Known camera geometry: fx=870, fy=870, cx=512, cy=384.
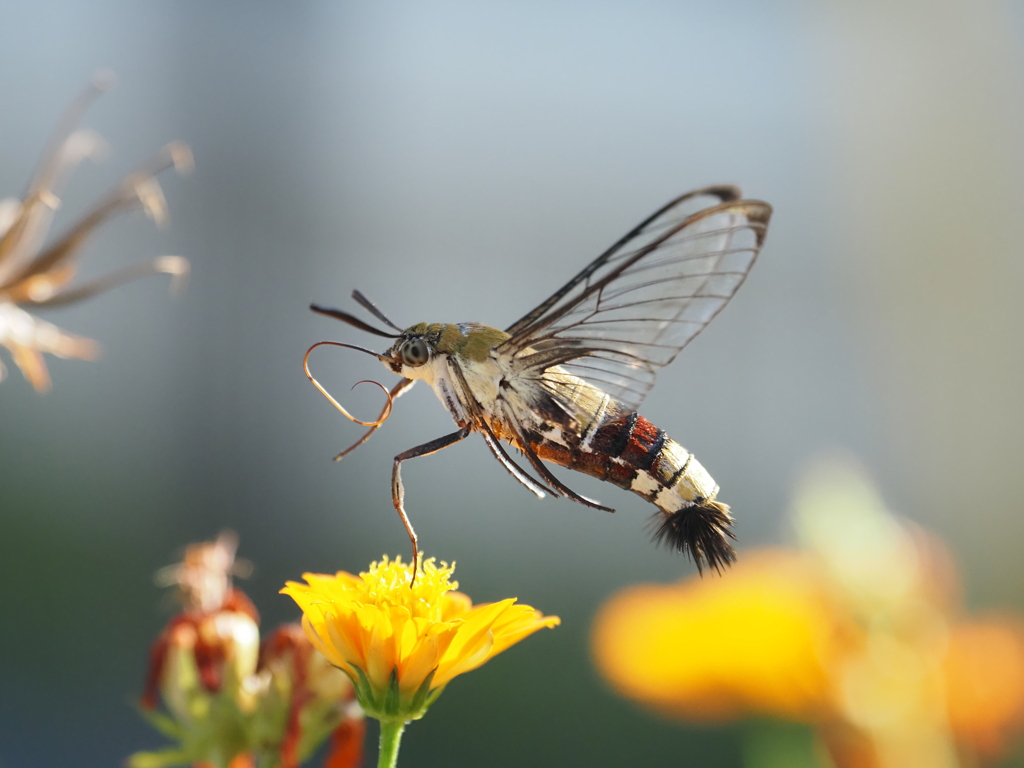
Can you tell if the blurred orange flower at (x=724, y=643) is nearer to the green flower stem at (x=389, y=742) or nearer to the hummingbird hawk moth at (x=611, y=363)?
the hummingbird hawk moth at (x=611, y=363)

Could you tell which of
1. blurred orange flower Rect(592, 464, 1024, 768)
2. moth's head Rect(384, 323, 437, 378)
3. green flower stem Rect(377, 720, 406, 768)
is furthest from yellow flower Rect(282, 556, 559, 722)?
blurred orange flower Rect(592, 464, 1024, 768)

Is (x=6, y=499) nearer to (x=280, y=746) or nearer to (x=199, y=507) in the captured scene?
(x=199, y=507)

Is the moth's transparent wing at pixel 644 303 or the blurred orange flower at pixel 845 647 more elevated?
the moth's transparent wing at pixel 644 303

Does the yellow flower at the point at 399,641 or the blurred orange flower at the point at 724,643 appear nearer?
the yellow flower at the point at 399,641

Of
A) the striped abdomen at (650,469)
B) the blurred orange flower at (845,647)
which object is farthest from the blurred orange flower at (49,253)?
the blurred orange flower at (845,647)

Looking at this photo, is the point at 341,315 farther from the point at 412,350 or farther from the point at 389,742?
the point at 389,742

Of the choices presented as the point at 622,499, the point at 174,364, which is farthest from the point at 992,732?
the point at 174,364

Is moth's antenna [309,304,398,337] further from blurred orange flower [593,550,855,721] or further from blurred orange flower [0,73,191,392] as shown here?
blurred orange flower [593,550,855,721]

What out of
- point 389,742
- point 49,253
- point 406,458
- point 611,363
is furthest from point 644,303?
point 49,253
